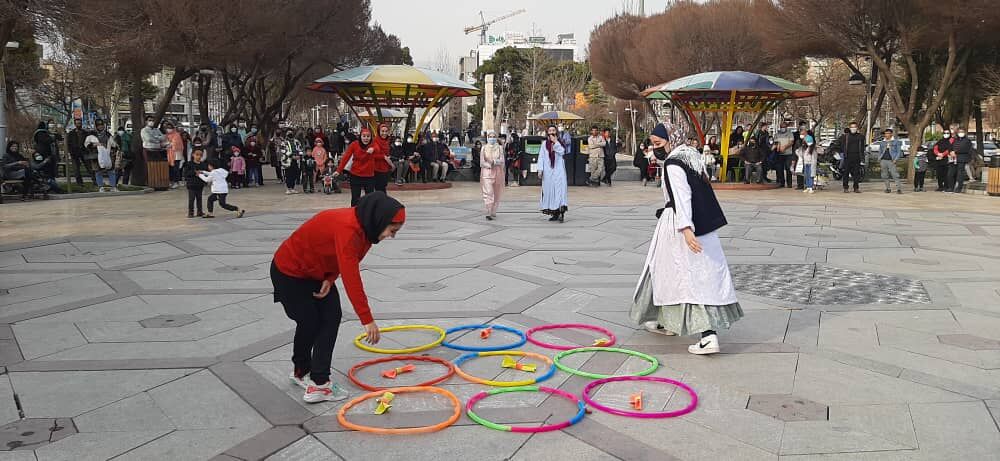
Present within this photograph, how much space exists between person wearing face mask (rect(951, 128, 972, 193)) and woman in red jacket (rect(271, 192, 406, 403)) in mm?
18429

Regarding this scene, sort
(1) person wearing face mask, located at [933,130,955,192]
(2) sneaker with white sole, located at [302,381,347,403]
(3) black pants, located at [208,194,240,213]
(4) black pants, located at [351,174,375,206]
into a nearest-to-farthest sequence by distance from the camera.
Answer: (2) sneaker with white sole, located at [302,381,347,403] → (4) black pants, located at [351,174,375,206] → (3) black pants, located at [208,194,240,213] → (1) person wearing face mask, located at [933,130,955,192]

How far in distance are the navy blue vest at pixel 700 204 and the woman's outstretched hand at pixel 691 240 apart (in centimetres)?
10

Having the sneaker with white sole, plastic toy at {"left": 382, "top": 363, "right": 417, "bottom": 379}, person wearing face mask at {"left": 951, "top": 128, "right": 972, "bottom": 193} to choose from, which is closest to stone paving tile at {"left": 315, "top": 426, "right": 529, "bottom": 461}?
the sneaker with white sole

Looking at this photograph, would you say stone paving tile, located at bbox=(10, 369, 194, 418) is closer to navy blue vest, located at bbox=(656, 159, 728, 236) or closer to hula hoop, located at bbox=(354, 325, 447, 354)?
hula hoop, located at bbox=(354, 325, 447, 354)

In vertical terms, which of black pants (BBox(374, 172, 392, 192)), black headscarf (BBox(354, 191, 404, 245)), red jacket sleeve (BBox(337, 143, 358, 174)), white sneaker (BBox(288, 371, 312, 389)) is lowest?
white sneaker (BBox(288, 371, 312, 389))

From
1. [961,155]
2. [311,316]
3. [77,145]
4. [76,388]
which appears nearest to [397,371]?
[311,316]

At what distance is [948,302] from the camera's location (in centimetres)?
707

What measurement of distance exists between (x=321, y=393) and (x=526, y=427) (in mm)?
1222

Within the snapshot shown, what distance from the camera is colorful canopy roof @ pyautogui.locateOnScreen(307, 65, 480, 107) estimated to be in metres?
18.8

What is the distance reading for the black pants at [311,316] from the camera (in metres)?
4.33

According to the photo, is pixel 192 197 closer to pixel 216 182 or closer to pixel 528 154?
pixel 216 182

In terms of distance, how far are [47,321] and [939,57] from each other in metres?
27.2

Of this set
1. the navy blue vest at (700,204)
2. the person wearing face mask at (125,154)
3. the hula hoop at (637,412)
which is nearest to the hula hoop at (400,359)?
the hula hoop at (637,412)

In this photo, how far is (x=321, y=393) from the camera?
176 inches
